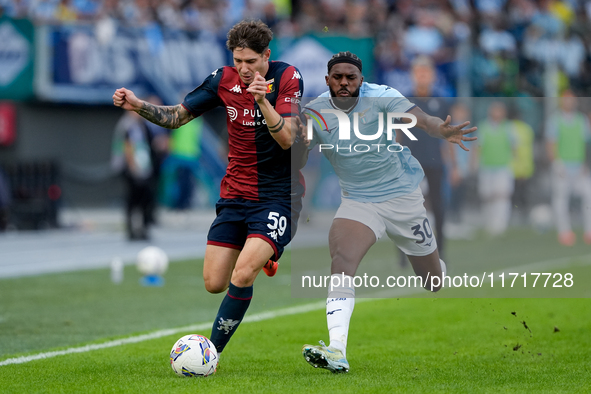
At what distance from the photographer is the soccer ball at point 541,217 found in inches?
444

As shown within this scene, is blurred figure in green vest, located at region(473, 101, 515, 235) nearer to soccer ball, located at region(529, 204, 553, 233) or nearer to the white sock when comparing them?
soccer ball, located at region(529, 204, 553, 233)

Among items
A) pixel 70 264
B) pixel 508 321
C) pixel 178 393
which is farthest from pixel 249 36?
pixel 70 264

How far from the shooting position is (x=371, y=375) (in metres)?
5.77

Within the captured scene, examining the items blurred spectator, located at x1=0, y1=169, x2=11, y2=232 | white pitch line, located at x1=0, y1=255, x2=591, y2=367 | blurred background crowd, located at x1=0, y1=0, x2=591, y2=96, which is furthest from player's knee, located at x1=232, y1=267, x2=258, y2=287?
blurred background crowd, located at x1=0, y1=0, x2=591, y2=96

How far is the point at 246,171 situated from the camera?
6168mm

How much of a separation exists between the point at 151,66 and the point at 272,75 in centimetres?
1373

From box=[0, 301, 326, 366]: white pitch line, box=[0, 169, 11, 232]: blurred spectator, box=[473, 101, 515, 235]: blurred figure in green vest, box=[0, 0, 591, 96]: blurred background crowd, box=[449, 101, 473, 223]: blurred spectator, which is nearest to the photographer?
box=[0, 301, 326, 366]: white pitch line

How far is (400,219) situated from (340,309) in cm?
96

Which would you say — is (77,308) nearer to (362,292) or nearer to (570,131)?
(362,292)

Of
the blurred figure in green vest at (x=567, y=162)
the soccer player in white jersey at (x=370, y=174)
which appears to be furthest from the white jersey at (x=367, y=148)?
the blurred figure in green vest at (x=567, y=162)

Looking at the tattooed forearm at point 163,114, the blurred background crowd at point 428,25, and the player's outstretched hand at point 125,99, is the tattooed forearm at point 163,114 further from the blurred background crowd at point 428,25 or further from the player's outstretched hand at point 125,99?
the blurred background crowd at point 428,25

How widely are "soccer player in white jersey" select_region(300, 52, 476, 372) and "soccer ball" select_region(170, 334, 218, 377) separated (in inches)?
39.1

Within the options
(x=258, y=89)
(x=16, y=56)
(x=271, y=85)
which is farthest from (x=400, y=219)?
(x=16, y=56)

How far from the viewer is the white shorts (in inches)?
249
